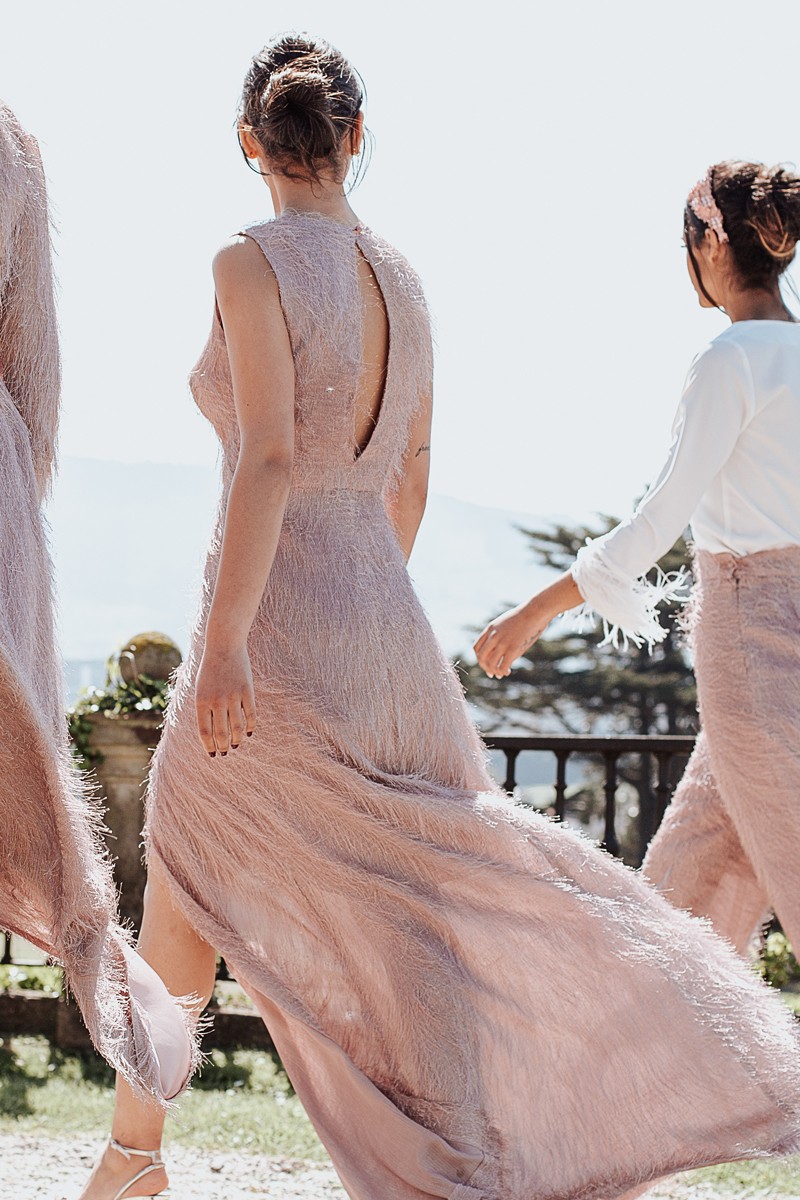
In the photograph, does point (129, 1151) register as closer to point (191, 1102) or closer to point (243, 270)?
point (243, 270)

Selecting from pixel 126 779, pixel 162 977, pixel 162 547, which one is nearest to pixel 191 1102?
pixel 126 779

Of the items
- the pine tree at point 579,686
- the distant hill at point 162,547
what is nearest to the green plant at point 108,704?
the distant hill at point 162,547

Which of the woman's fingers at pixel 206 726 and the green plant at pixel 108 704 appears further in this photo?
the green plant at pixel 108 704

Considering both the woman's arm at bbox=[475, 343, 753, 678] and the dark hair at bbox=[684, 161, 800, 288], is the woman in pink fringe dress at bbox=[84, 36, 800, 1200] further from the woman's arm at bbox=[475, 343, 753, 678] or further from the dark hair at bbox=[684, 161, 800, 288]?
the dark hair at bbox=[684, 161, 800, 288]

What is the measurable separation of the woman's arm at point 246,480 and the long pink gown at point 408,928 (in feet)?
0.17

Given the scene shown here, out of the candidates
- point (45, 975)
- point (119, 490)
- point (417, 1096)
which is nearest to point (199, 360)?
point (417, 1096)

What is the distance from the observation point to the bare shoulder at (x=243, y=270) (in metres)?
2.47

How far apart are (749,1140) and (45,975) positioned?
12.9 ft

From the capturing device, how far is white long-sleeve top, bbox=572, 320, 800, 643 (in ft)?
9.20

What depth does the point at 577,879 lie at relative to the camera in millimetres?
2424

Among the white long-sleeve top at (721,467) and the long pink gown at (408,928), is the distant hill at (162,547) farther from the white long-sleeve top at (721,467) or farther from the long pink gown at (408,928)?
the long pink gown at (408,928)

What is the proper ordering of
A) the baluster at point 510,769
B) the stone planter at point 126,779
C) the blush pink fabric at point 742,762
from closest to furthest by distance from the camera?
the blush pink fabric at point 742,762
the stone planter at point 126,779
the baluster at point 510,769

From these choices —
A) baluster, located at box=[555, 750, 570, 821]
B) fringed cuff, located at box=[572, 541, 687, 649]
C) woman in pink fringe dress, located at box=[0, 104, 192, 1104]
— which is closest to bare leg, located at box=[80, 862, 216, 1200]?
woman in pink fringe dress, located at box=[0, 104, 192, 1104]

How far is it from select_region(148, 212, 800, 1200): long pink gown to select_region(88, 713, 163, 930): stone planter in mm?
2822
